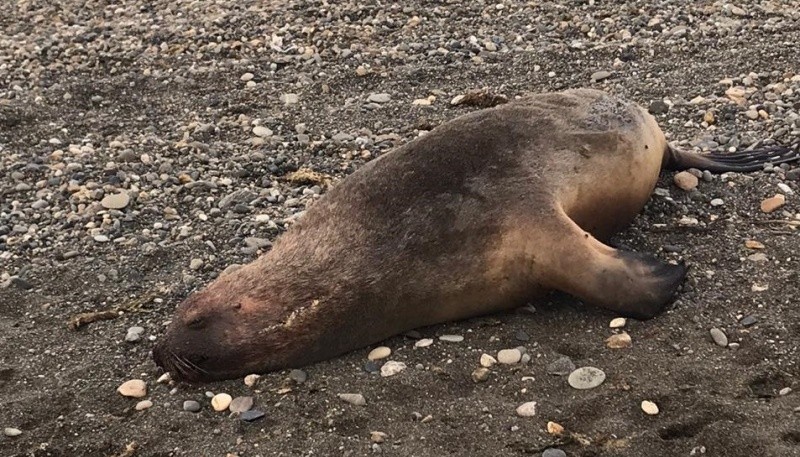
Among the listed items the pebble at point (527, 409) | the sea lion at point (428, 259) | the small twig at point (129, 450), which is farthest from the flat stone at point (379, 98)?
the small twig at point (129, 450)

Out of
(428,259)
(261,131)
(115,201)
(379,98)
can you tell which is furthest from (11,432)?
(379,98)

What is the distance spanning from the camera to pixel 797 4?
7.85 m

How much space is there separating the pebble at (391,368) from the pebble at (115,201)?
2.45 m

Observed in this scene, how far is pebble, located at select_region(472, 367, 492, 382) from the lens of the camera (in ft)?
13.0

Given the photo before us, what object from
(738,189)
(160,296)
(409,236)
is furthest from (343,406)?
(738,189)

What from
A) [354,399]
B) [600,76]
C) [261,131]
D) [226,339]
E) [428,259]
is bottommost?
[261,131]

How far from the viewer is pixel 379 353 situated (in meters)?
4.21

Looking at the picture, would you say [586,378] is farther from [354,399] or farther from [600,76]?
[600,76]

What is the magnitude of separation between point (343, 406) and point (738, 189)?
2.59 m

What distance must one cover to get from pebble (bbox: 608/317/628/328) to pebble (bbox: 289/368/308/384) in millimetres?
1343

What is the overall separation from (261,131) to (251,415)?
10.7 feet

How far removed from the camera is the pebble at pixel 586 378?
150 inches

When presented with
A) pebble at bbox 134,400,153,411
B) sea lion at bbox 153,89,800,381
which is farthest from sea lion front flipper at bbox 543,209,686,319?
pebble at bbox 134,400,153,411

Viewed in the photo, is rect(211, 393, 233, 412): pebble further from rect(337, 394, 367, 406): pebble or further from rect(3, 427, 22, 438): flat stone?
rect(3, 427, 22, 438): flat stone
